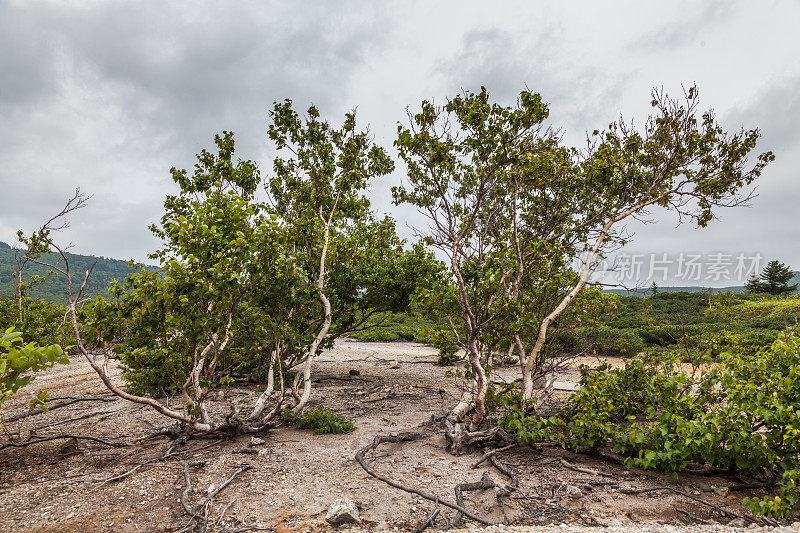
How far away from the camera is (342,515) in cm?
393

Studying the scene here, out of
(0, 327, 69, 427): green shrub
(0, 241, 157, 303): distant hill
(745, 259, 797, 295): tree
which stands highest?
(745, 259, 797, 295): tree

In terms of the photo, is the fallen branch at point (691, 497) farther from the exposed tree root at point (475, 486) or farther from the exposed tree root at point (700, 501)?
the exposed tree root at point (475, 486)

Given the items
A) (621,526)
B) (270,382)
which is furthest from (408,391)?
(621,526)

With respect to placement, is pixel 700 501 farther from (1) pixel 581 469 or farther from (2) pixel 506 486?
(2) pixel 506 486

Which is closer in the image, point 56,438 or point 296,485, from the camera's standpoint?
point 296,485

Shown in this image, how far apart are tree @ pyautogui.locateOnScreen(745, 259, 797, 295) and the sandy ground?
133ft

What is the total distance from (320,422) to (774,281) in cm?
4333

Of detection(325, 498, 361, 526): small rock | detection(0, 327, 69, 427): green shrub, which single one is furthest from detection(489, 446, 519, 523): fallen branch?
detection(0, 327, 69, 427): green shrub

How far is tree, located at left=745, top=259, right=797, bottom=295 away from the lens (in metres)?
34.6

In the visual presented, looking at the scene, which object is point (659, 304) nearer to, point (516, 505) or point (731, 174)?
point (731, 174)

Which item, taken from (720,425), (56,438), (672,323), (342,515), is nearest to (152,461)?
(56,438)

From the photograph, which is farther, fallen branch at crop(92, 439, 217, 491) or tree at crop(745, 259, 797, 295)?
tree at crop(745, 259, 797, 295)

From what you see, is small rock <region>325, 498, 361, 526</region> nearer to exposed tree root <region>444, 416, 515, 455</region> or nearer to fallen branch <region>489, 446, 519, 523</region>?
fallen branch <region>489, 446, 519, 523</region>

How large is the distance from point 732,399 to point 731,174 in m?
4.84
